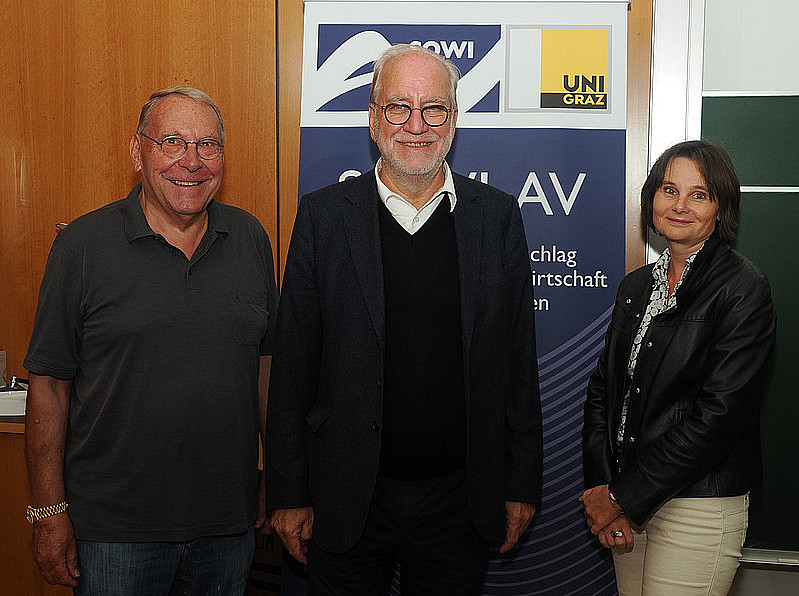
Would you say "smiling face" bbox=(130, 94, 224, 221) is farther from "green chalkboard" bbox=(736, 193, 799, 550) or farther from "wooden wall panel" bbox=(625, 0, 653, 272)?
"green chalkboard" bbox=(736, 193, 799, 550)

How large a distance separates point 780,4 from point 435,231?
1.81m

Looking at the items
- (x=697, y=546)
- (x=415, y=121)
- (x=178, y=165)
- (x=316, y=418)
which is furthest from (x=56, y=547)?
(x=697, y=546)

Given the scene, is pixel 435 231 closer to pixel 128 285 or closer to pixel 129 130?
pixel 128 285

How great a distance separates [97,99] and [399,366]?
1958 mm

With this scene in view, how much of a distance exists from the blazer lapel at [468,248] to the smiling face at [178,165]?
2.20 ft

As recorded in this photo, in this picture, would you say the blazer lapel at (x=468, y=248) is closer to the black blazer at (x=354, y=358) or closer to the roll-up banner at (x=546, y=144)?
the black blazer at (x=354, y=358)

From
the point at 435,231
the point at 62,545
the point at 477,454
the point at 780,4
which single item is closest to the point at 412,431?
the point at 477,454

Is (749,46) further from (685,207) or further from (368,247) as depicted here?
(368,247)

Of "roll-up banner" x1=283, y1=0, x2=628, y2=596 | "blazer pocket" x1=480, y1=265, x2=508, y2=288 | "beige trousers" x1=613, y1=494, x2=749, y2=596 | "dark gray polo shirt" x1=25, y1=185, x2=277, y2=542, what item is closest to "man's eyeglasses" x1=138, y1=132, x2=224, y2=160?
"dark gray polo shirt" x1=25, y1=185, x2=277, y2=542

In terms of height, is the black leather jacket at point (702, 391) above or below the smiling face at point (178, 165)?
below

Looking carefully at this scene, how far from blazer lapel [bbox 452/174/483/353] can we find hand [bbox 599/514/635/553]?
72 centimetres

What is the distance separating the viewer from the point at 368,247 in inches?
75.0

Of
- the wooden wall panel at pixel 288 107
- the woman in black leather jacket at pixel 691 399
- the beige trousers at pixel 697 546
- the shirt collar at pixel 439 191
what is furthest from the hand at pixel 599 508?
the wooden wall panel at pixel 288 107

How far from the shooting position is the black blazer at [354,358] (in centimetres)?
189
